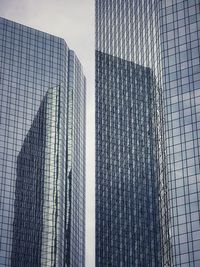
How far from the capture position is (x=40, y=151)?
583 ft

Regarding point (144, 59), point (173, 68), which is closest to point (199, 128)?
point (173, 68)

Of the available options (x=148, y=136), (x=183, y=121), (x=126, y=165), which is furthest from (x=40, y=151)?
(x=183, y=121)

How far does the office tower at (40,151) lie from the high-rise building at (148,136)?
7.25m

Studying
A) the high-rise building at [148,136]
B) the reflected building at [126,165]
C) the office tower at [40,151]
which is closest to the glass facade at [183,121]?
the high-rise building at [148,136]

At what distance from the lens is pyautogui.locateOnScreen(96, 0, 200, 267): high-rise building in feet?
380

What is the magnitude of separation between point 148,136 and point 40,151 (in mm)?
28242

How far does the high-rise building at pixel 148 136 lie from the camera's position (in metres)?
116

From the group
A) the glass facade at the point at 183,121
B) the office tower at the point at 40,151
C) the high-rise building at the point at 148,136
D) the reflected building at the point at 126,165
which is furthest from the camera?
the office tower at the point at 40,151

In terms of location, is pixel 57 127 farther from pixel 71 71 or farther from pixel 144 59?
pixel 144 59

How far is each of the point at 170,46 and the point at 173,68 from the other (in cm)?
474

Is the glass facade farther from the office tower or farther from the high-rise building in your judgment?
the office tower

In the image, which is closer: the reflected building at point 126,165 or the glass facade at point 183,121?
the glass facade at point 183,121

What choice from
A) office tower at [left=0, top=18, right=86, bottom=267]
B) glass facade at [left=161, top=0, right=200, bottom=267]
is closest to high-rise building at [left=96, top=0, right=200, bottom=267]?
glass facade at [left=161, top=0, right=200, bottom=267]

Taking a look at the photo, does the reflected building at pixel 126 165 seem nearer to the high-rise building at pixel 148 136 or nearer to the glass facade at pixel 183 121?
the high-rise building at pixel 148 136
